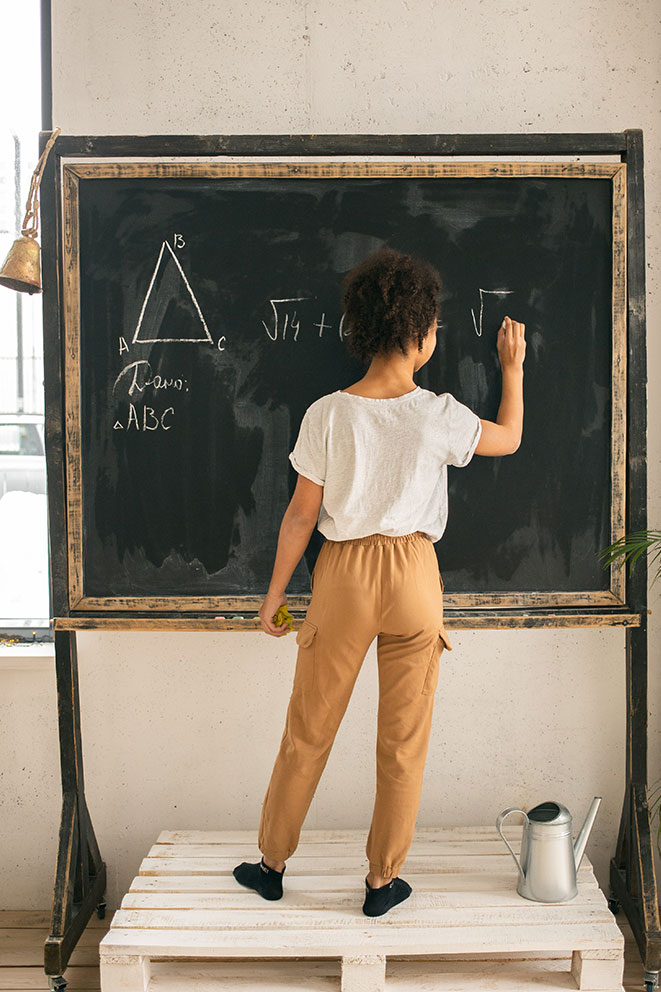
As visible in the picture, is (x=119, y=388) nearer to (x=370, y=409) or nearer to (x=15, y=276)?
(x=15, y=276)

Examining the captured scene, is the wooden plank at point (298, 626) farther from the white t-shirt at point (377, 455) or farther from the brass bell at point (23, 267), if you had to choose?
the brass bell at point (23, 267)

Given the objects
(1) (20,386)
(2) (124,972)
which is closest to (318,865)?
(2) (124,972)

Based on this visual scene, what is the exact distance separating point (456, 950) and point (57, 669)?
1.12m

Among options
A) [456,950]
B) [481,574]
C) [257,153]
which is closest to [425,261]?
[257,153]

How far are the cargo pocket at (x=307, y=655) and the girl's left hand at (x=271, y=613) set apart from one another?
Result: 0.11 meters

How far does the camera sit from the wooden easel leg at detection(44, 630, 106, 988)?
1.88m

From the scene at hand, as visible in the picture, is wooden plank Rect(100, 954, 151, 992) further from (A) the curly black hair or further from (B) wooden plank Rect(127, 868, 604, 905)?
(A) the curly black hair

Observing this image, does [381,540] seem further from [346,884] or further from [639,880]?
[639,880]

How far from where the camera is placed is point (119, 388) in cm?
190

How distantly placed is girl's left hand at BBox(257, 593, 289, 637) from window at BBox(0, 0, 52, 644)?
851mm

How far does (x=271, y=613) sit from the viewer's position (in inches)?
70.6

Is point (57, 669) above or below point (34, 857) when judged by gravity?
above

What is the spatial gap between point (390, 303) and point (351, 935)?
133cm

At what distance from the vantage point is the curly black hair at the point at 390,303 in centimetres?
163
